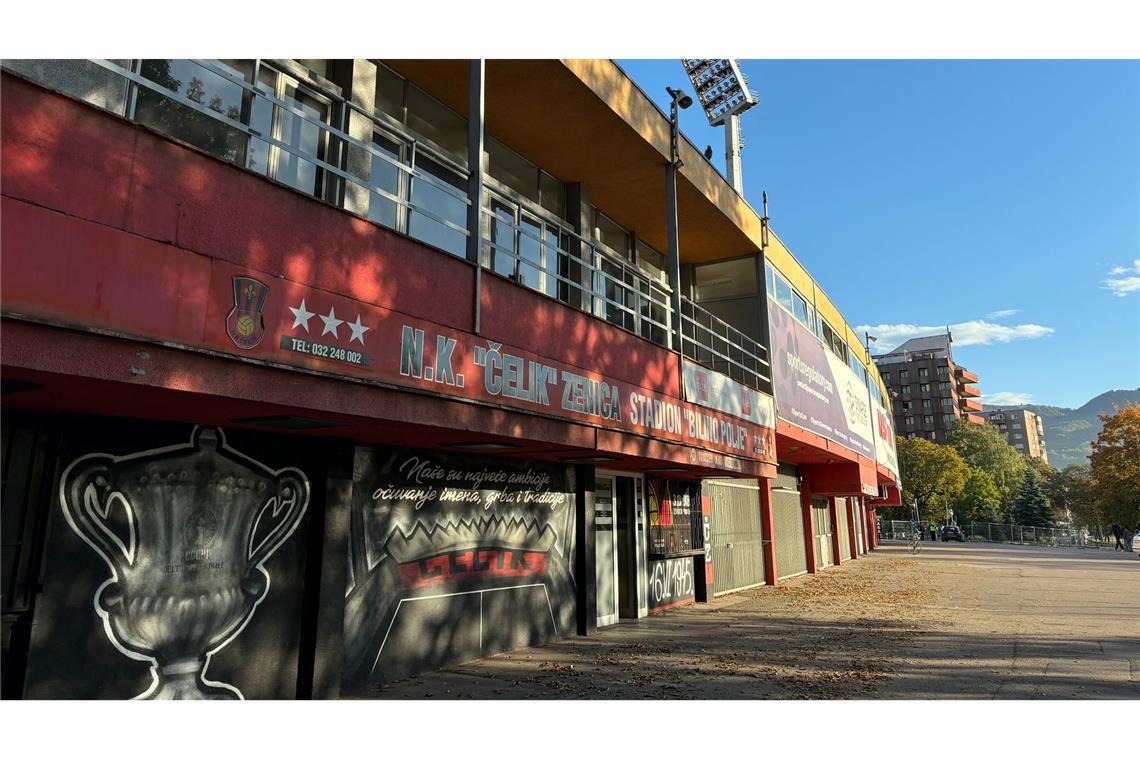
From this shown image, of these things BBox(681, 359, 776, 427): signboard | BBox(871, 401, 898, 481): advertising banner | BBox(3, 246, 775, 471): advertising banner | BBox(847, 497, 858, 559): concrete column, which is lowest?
BBox(847, 497, 858, 559): concrete column

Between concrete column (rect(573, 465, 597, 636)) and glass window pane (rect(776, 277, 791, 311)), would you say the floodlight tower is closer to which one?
glass window pane (rect(776, 277, 791, 311))

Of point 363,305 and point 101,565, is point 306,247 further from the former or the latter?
point 101,565

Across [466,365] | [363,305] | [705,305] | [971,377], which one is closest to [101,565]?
[363,305]

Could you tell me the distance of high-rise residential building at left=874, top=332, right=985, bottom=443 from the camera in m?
120

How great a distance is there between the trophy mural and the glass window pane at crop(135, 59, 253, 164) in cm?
279

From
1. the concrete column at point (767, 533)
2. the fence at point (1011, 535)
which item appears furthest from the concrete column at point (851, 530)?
the fence at point (1011, 535)

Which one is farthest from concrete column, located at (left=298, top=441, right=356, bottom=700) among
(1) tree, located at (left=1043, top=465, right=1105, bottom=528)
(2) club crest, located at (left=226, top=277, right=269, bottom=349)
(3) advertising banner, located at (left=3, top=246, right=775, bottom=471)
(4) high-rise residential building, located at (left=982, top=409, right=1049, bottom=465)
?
(4) high-rise residential building, located at (left=982, top=409, right=1049, bottom=465)

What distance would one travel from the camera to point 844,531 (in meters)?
32.8

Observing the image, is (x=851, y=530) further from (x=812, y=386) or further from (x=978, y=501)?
(x=978, y=501)

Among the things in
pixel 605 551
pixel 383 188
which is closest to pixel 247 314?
pixel 383 188

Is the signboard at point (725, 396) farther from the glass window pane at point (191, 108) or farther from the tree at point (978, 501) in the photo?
the tree at point (978, 501)

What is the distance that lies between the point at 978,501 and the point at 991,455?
74.2 feet

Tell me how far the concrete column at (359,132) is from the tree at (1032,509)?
3518 inches

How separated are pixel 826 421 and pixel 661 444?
39.3 ft
